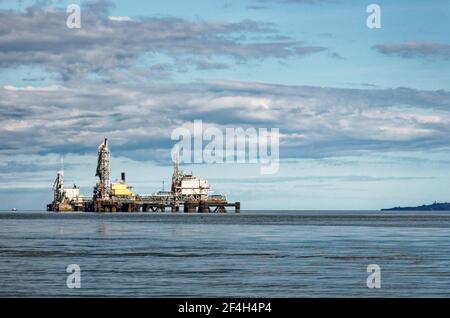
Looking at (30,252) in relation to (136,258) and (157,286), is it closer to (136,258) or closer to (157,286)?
(136,258)

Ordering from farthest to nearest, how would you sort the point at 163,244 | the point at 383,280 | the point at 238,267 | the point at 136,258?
the point at 163,244
the point at 136,258
the point at 238,267
the point at 383,280

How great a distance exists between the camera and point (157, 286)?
163 ft

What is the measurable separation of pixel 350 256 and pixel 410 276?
17.1 m

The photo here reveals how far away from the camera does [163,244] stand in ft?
302

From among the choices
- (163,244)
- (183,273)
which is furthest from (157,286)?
(163,244)
